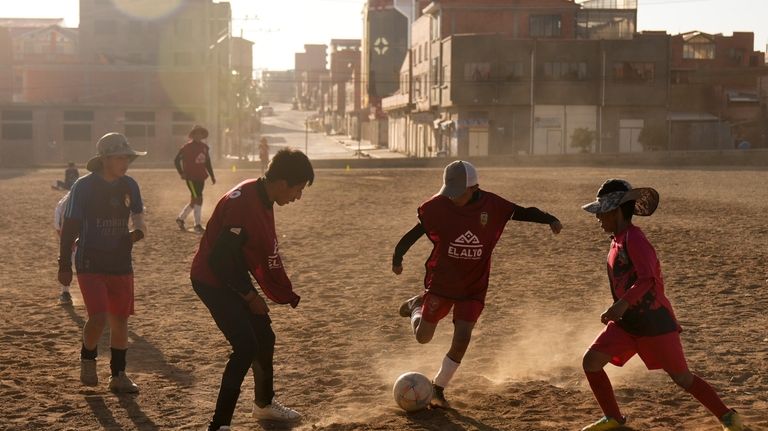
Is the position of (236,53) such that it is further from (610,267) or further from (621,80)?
(610,267)

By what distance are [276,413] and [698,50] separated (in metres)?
91.8

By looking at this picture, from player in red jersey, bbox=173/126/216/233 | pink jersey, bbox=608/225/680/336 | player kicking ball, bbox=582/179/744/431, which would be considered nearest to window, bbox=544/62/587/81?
player in red jersey, bbox=173/126/216/233

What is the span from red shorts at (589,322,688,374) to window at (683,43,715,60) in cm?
9079

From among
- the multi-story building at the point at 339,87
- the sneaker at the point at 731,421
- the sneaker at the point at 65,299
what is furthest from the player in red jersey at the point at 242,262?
the multi-story building at the point at 339,87

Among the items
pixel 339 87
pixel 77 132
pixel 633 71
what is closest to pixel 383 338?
pixel 77 132

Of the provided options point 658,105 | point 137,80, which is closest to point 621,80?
point 658,105

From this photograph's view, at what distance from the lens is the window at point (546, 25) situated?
3093 inches

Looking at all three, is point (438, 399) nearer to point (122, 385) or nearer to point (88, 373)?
point (122, 385)

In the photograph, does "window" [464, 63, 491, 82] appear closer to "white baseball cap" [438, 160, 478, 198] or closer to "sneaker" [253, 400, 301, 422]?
"white baseball cap" [438, 160, 478, 198]

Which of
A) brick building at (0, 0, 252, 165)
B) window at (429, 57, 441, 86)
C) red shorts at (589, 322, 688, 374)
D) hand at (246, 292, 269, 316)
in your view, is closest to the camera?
red shorts at (589, 322, 688, 374)

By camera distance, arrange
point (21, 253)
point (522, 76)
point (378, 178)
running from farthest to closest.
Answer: point (522, 76)
point (378, 178)
point (21, 253)

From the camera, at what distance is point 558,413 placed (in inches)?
278

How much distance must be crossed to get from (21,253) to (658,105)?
6190 cm

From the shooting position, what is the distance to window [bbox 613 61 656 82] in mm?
72750
